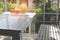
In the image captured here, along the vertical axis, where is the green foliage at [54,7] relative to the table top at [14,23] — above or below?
above

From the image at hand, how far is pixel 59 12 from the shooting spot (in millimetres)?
4969

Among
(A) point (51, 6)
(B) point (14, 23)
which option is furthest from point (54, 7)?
(B) point (14, 23)

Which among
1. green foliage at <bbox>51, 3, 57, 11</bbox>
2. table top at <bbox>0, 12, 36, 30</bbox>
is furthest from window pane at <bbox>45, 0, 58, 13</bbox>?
table top at <bbox>0, 12, 36, 30</bbox>

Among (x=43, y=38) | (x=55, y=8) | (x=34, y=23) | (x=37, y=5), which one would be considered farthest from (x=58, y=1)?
(x=43, y=38)

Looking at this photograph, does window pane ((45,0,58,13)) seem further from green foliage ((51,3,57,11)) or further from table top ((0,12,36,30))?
table top ((0,12,36,30))

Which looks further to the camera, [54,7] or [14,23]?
[54,7]

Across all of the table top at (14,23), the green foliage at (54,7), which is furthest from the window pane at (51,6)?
the table top at (14,23)

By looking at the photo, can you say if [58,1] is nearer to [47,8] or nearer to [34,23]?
[47,8]

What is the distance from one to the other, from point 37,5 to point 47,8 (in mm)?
338

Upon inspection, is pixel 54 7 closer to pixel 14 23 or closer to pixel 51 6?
pixel 51 6

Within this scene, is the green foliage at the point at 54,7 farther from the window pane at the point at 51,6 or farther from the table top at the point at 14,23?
the table top at the point at 14,23

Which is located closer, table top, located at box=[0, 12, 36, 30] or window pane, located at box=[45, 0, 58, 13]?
table top, located at box=[0, 12, 36, 30]

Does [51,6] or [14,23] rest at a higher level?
[51,6]

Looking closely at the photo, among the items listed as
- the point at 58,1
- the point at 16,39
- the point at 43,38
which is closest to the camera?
the point at 16,39
